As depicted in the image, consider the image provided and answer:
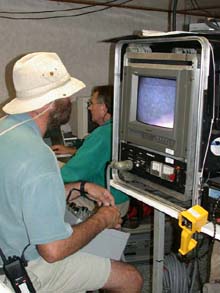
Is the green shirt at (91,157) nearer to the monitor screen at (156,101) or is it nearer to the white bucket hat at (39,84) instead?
the monitor screen at (156,101)

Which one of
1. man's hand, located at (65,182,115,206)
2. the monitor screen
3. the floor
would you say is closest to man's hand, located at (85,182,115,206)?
man's hand, located at (65,182,115,206)

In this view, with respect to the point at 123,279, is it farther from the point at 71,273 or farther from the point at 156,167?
the point at 156,167

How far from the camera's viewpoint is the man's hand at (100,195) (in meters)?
1.95

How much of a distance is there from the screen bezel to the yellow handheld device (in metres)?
0.21

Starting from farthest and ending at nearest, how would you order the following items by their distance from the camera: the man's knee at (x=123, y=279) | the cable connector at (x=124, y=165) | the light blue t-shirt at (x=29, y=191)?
the cable connector at (x=124, y=165) → the man's knee at (x=123, y=279) → the light blue t-shirt at (x=29, y=191)

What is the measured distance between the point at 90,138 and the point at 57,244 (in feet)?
3.42

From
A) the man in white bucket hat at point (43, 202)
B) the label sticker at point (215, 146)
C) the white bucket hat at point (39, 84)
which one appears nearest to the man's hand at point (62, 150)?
the man in white bucket hat at point (43, 202)

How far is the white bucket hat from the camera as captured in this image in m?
1.53

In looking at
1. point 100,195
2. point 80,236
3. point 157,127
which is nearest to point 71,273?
point 80,236

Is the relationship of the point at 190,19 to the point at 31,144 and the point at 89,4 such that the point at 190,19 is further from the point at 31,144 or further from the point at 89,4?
the point at 31,144

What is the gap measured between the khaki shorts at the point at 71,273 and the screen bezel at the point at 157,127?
21.1 inches

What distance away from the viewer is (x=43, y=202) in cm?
139

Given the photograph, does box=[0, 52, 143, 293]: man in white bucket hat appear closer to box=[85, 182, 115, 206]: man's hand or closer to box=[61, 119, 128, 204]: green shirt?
box=[85, 182, 115, 206]: man's hand

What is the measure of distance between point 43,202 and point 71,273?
0.45 metres
